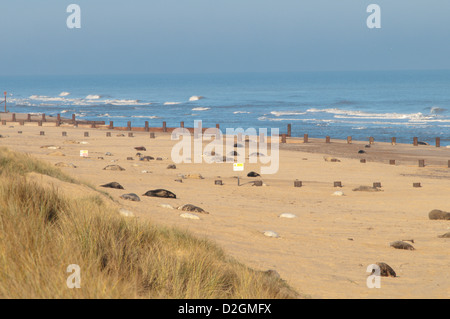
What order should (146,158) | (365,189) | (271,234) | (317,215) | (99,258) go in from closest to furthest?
(99,258), (271,234), (317,215), (365,189), (146,158)

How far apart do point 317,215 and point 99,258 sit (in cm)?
952

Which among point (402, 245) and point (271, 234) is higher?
point (271, 234)

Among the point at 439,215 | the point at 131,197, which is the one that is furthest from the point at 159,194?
the point at 439,215

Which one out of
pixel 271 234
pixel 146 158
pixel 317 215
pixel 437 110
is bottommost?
pixel 317 215

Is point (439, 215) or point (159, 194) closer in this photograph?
point (439, 215)

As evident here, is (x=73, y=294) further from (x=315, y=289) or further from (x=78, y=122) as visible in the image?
(x=78, y=122)

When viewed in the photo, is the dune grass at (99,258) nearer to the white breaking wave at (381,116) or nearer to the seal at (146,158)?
the seal at (146,158)

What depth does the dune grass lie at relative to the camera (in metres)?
4.83

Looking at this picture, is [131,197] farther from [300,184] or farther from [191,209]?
[300,184]

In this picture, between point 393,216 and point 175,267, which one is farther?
point 393,216

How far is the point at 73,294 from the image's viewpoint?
4578mm

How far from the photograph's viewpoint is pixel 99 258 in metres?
5.48
